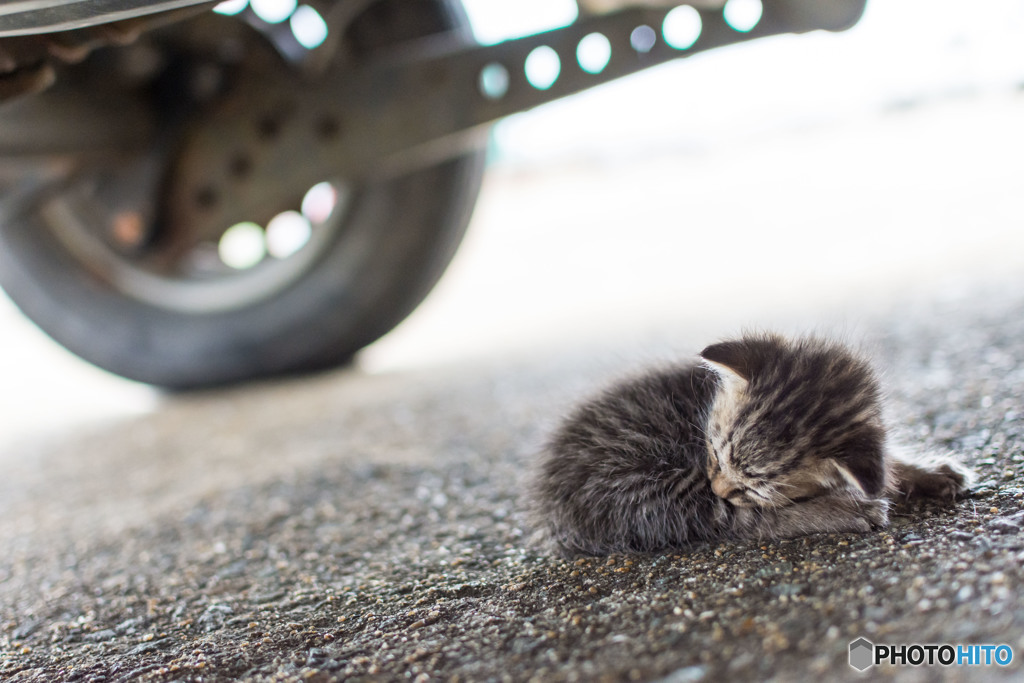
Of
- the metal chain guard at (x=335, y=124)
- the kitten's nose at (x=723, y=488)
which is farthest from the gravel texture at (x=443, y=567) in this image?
the metal chain guard at (x=335, y=124)

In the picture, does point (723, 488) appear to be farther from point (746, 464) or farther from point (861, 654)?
point (861, 654)

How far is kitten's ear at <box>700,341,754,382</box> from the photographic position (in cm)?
148

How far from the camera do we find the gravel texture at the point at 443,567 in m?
1.08

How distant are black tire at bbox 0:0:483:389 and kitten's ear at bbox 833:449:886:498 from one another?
1854mm

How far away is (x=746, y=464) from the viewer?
148 centimetres

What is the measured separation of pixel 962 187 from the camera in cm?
606

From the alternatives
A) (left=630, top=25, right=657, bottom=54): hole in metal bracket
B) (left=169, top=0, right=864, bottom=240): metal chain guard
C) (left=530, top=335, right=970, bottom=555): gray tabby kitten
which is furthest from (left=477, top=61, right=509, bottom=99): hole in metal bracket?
(left=530, top=335, right=970, bottom=555): gray tabby kitten

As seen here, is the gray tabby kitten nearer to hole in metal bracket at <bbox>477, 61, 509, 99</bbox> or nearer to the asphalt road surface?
the asphalt road surface

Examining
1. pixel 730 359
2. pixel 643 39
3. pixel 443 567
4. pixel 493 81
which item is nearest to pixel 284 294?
pixel 493 81

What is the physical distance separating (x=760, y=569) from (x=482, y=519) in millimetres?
646

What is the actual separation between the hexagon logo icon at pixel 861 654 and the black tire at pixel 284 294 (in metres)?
2.19

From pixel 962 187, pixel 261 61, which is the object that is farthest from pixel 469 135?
pixel 962 187

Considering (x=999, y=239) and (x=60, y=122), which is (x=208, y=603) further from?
(x=999, y=239)

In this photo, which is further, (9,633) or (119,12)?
(9,633)
